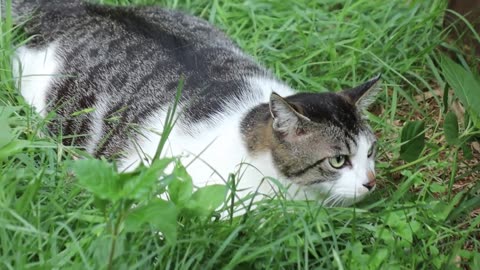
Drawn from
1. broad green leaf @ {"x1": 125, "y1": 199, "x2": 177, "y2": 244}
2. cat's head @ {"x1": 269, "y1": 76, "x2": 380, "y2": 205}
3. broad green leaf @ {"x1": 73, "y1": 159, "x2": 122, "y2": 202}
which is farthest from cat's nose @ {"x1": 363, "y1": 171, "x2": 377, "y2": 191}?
broad green leaf @ {"x1": 73, "y1": 159, "x2": 122, "y2": 202}

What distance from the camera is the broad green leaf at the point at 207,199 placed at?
2.21 metres

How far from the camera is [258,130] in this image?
8.76ft

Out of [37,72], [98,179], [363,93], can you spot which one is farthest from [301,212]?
[37,72]

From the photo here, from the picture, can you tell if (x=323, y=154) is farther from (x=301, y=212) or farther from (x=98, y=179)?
(x=98, y=179)

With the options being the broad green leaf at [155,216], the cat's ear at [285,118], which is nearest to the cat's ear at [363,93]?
the cat's ear at [285,118]

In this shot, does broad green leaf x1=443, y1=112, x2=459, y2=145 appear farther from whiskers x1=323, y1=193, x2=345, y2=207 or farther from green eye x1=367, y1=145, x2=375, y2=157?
whiskers x1=323, y1=193, x2=345, y2=207

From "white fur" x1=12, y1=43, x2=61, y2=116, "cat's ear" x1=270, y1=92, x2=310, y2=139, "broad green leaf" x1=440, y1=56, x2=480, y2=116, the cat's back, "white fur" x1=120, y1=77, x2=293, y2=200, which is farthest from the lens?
"white fur" x1=12, y1=43, x2=61, y2=116

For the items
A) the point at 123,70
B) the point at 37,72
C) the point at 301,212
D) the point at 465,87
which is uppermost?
the point at 37,72

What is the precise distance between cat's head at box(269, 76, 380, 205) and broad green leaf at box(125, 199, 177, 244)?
0.64m

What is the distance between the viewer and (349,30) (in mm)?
3660

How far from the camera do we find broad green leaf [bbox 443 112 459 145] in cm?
270

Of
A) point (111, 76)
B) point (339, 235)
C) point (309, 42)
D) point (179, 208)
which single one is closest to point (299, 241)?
point (339, 235)

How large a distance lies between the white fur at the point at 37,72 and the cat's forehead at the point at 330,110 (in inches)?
38.1

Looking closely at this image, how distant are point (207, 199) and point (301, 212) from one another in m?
0.29
